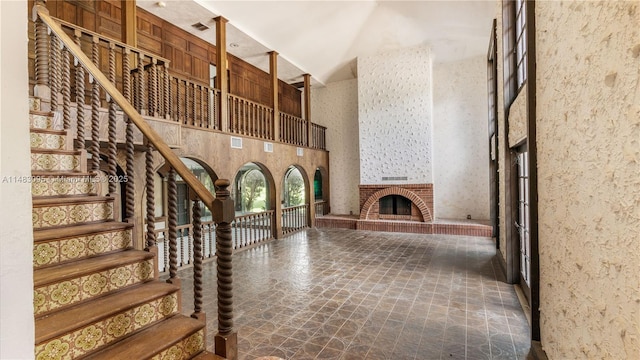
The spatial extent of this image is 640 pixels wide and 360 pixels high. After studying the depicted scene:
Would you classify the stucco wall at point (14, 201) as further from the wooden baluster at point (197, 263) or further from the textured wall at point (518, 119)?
the textured wall at point (518, 119)

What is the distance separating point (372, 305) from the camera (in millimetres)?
3291

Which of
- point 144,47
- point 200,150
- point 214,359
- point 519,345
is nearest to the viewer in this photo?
point 214,359

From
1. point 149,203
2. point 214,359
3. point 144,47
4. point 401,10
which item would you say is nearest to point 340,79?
point 401,10

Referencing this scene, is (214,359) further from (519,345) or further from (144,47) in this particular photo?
(144,47)

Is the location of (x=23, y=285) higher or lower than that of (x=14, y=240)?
lower

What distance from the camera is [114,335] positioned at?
172 centimetres

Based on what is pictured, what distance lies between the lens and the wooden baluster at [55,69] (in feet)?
→ 8.85

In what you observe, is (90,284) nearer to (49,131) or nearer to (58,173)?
(58,173)

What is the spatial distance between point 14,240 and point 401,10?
321 inches

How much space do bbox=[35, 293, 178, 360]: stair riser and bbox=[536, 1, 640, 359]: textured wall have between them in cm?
241

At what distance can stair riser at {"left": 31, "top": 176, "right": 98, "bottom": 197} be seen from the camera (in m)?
2.20

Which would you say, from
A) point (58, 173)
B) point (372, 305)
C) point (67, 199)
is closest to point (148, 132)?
point (67, 199)

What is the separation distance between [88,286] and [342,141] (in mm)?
8592

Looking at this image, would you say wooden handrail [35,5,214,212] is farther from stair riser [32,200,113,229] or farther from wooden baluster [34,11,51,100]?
stair riser [32,200,113,229]
